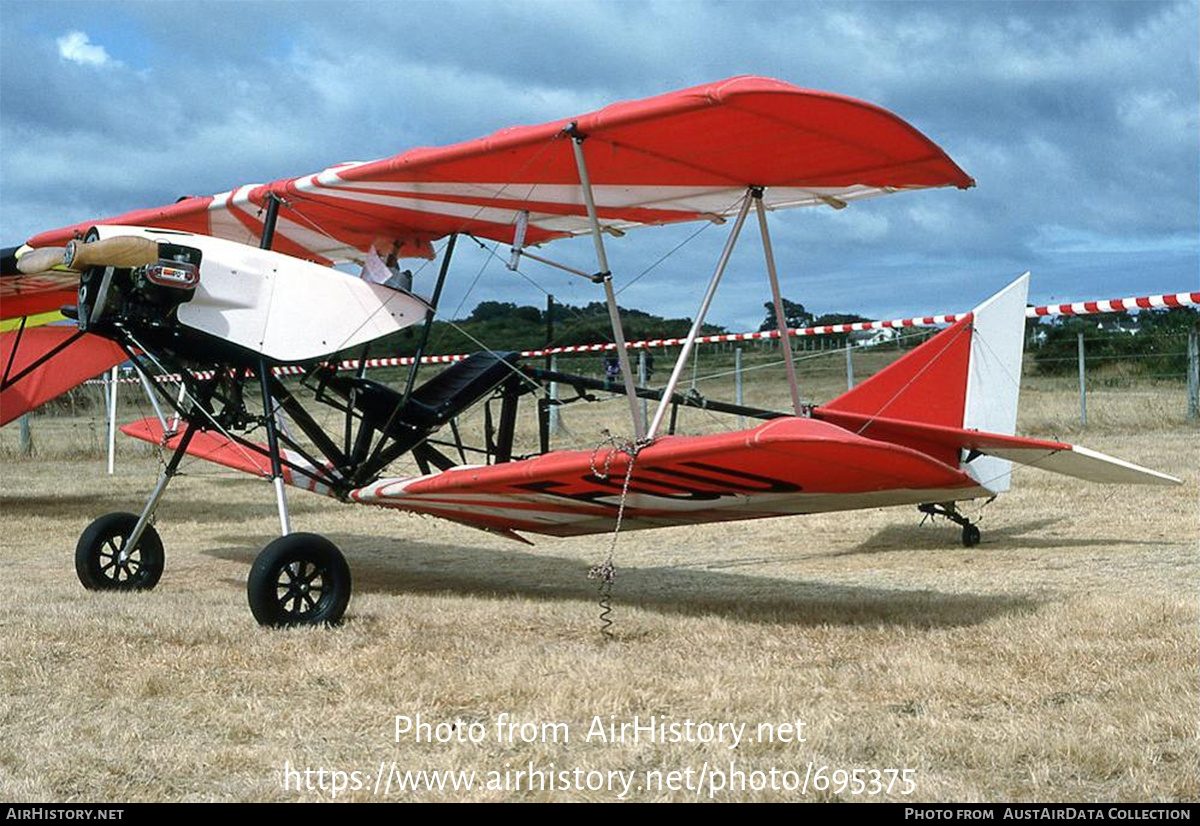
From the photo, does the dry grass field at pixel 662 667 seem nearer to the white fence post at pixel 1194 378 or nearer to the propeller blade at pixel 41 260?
the propeller blade at pixel 41 260

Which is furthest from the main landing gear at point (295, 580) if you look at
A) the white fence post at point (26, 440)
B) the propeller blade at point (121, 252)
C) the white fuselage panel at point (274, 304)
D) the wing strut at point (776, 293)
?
the white fence post at point (26, 440)

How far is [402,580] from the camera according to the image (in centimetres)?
845

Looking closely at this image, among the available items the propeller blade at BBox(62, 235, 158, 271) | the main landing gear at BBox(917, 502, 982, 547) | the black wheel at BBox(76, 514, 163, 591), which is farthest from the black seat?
the main landing gear at BBox(917, 502, 982, 547)

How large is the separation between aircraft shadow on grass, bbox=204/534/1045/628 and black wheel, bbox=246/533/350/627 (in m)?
1.54

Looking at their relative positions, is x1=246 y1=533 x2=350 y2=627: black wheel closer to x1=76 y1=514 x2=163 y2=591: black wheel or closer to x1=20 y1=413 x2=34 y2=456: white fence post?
x1=76 y1=514 x2=163 y2=591: black wheel

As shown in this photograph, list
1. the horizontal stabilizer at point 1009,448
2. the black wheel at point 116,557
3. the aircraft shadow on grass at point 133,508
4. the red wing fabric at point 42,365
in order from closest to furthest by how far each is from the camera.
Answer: the horizontal stabilizer at point 1009,448
the black wheel at point 116,557
the aircraft shadow on grass at point 133,508
the red wing fabric at point 42,365

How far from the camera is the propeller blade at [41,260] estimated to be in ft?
23.0

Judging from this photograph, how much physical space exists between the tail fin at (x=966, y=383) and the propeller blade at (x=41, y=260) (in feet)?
15.9

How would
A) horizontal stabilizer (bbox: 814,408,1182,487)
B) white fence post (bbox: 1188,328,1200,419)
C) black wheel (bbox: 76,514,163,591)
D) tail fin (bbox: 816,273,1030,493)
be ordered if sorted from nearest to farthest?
horizontal stabilizer (bbox: 814,408,1182,487)
black wheel (bbox: 76,514,163,591)
tail fin (bbox: 816,273,1030,493)
white fence post (bbox: 1188,328,1200,419)

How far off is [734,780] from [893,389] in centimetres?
490

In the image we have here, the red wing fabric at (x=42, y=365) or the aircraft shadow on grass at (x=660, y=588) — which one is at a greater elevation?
the red wing fabric at (x=42, y=365)

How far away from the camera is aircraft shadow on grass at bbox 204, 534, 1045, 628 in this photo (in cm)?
626

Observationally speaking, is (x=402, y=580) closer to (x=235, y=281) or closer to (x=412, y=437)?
(x=412, y=437)
